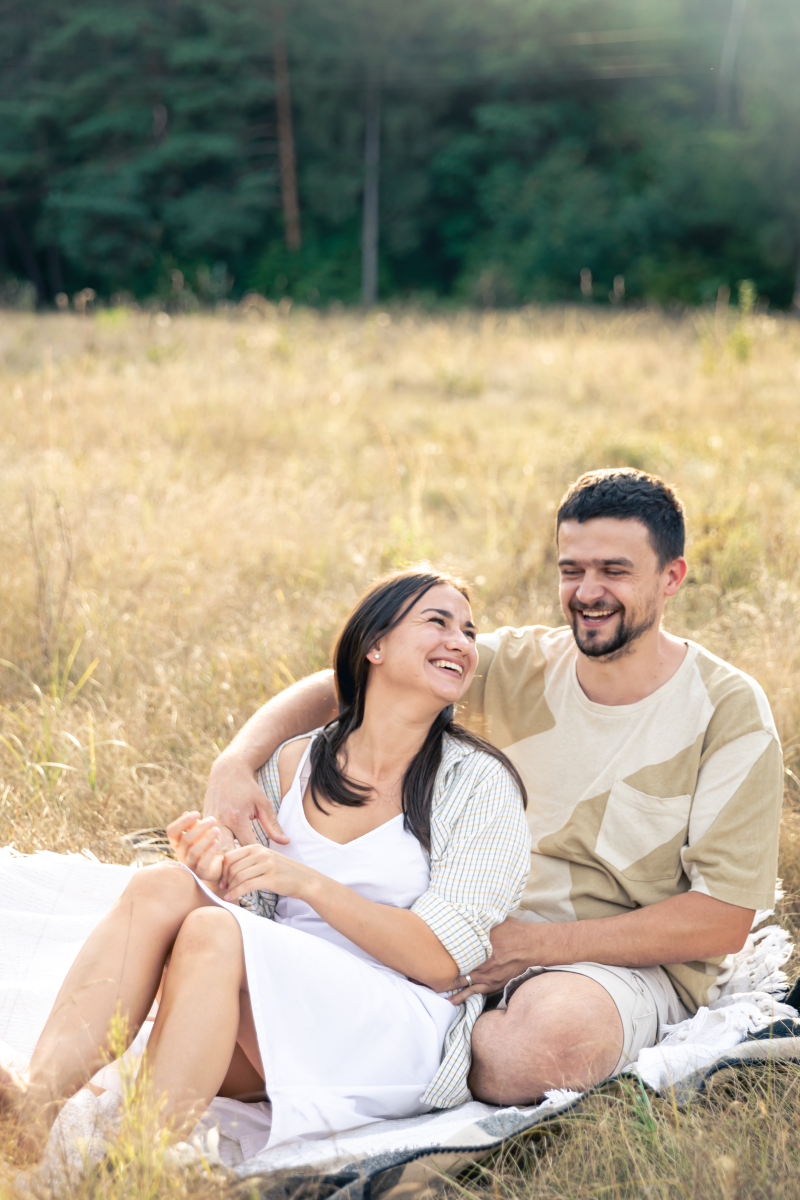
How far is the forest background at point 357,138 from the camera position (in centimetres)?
2492

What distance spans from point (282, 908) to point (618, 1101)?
868 millimetres

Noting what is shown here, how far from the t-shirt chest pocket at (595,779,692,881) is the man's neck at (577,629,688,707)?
0.22 m

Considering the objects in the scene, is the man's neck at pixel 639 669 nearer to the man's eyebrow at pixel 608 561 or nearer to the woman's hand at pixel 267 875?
the man's eyebrow at pixel 608 561

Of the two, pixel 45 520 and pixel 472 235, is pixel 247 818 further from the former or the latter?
pixel 472 235

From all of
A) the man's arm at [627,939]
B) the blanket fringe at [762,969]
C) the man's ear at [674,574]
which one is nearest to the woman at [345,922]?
the man's arm at [627,939]

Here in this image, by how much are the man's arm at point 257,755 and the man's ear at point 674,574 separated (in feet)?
3.05

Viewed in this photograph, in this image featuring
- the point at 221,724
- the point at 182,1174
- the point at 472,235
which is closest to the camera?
the point at 182,1174

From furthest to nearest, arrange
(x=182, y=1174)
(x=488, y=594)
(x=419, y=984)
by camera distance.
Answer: (x=488, y=594), (x=419, y=984), (x=182, y=1174)

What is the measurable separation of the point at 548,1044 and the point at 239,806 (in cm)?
87

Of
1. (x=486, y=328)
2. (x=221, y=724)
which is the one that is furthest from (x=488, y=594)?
(x=486, y=328)

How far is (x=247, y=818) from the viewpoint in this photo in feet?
8.13

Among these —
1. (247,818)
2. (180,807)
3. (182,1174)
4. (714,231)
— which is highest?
(714,231)

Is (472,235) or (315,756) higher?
(472,235)

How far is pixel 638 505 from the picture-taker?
255 centimetres
